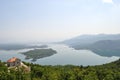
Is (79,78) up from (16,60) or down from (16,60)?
down

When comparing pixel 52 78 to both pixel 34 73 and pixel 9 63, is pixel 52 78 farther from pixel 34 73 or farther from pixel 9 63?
pixel 9 63

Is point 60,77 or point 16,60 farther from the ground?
point 16,60

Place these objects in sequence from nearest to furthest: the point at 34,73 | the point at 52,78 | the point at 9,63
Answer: the point at 52,78
the point at 34,73
the point at 9,63

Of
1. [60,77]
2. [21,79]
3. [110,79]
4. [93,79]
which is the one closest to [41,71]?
[60,77]

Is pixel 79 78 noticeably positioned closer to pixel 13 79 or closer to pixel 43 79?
pixel 43 79

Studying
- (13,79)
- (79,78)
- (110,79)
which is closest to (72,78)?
(79,78)

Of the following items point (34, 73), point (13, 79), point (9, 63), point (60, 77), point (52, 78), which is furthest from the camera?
point (9, 63)

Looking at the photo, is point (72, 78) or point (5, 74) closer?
point (5, 74)

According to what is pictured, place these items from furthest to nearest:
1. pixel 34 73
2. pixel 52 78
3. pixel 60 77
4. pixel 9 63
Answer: pixel 9 63 < pixel 34 73 < pixel 60 77 < pixel 52 78

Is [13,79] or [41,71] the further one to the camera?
[41,71]
